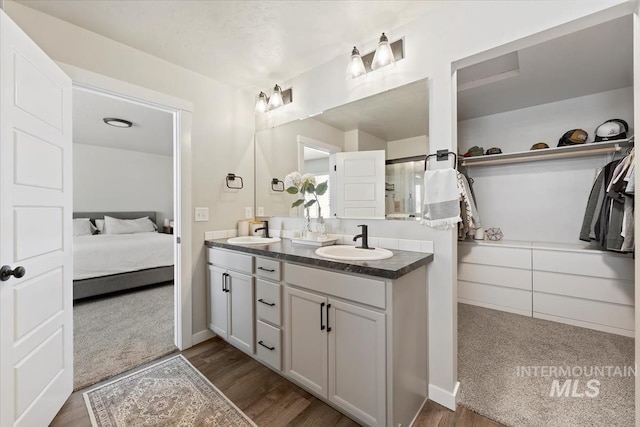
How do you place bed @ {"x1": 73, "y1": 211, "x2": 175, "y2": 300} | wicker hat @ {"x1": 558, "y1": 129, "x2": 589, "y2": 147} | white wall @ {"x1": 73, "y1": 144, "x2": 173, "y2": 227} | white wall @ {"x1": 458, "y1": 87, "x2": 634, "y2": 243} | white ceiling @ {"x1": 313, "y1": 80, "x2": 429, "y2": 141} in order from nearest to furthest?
white ceiling @ {"x1": 313, "y1": 80, "x2": 429, "y2": 141}, wicker hat @ {"x1": 558, "y1": 129, "x2": 589, "y2": 147}, white wall @ {"x1": 458, "y1": 87, "x2": 634, "y2": 243}, bed @ {"x1": 73, "y1": 211, "x2": 175, "y2": 300}, white wall @ {"x1": 73, "y1": 144, "x2": 173, "y2": 227}

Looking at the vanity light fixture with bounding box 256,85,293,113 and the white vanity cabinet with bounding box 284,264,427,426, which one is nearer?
Answer: the white vanity cabinet with bounding box 284,264,427,426

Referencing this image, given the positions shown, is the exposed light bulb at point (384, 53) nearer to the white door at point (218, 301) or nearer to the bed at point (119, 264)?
the white door at point (218, 301)

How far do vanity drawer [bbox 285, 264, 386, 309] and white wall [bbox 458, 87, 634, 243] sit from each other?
2836mm

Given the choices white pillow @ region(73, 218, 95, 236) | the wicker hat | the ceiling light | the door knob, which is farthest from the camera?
white pillow @ region(73, 218, 95, 236)

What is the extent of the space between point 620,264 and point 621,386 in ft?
3.79

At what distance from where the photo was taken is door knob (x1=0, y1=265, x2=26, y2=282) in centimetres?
112

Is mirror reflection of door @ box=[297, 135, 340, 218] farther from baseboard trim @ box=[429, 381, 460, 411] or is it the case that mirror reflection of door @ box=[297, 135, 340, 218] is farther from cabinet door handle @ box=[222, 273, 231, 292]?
baseboard trim @ box=[429, 381, 460, 411]

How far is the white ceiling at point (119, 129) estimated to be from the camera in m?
3.19

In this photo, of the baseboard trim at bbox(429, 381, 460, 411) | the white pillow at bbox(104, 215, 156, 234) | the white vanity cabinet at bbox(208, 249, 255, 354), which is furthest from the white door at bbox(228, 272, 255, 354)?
the white pillow at bbox(104, 215, 156, 234)

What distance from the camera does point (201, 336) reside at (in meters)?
2.36

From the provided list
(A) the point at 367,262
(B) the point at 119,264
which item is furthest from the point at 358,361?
(B) the point at 119,264

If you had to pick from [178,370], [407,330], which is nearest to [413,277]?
[407,330]

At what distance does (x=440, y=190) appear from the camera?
5.23ft

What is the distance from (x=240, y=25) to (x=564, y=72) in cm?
273
